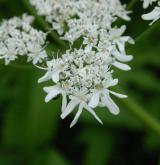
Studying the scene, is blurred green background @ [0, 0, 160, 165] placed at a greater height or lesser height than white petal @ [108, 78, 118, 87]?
lesser

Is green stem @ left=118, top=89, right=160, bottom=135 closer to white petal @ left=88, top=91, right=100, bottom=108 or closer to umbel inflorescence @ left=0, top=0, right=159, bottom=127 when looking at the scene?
umbel inflorescence @ left=0, top=0, right=159, bottom=127

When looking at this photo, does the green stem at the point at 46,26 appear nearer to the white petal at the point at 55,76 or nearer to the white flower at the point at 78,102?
the white petal at the point at 55,76

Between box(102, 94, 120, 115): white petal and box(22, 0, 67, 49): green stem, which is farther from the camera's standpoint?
box(22, 0, 67, 49): green stem

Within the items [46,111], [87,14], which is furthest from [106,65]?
[46,111]

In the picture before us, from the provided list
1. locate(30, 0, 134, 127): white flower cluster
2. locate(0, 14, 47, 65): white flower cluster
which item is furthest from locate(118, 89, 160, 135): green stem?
locate(0, 14, 47, 65): white flower cluster

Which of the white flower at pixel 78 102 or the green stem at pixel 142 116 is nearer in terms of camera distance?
the white flower at pixel 78 102

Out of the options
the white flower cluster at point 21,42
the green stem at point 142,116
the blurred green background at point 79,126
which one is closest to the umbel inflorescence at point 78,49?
the white flower cluster at point 21,42

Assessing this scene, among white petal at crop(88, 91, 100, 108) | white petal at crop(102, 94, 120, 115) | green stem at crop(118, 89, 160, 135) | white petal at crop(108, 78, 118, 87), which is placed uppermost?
white petal at crop(108, 78, 118, 87)
